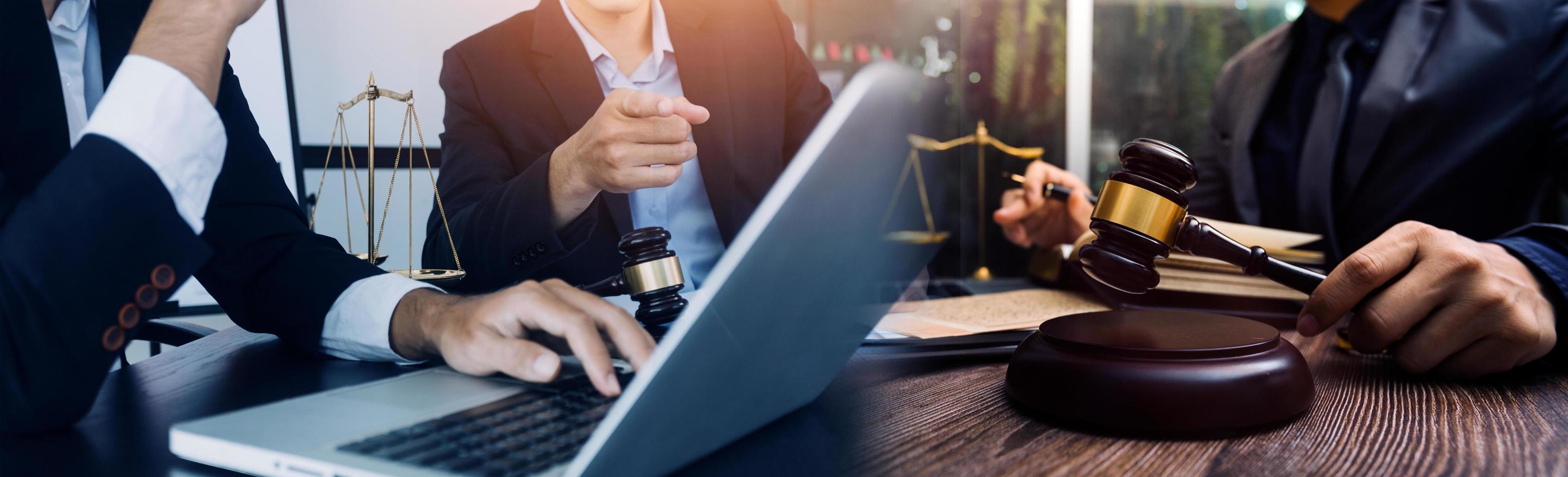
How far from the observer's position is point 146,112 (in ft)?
1.06

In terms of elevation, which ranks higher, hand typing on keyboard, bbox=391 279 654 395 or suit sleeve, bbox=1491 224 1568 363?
hand typing on keyboard, bbox=391 279 654 395

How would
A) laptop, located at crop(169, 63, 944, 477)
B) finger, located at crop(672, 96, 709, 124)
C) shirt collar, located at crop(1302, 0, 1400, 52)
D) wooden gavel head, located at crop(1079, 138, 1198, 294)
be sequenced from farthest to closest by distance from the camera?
1. shirt collar, located at crop(1302, 0, 1400, 52)
2. wooden gavel head, located at crop(1079, 138, 1198, 294)
3. finger, located at crop(672, 96, 709, 124)
4. laptop, located at crop(169, 63, 944, 477)

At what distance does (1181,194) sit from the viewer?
58 centimetres

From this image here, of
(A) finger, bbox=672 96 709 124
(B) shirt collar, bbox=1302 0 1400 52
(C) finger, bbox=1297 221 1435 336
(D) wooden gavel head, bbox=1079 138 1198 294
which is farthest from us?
(B) shirt collar, bbox=1302 0 1400 52

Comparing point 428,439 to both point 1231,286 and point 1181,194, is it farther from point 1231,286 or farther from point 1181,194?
point 1231,286

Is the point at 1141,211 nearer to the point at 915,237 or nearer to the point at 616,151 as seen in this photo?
the point at 915,237

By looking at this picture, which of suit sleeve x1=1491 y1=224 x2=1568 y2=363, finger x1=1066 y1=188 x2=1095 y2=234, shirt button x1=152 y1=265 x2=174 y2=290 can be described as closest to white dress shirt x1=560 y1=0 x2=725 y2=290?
shirt button x1=152 y1=265 x2=174 y2=290

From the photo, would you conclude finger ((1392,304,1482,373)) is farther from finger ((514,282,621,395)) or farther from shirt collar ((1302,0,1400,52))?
shirt collar ((1302,0,1400,52))

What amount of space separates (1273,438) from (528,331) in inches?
17.6

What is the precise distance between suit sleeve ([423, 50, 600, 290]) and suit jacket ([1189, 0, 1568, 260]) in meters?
1.50

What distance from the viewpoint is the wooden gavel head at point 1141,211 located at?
1.78ft

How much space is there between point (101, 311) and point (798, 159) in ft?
1.05

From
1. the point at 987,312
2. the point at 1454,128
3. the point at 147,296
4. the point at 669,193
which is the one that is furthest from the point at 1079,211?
the point at 147,296

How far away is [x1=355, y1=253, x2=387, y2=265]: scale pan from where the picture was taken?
39 centimetres
